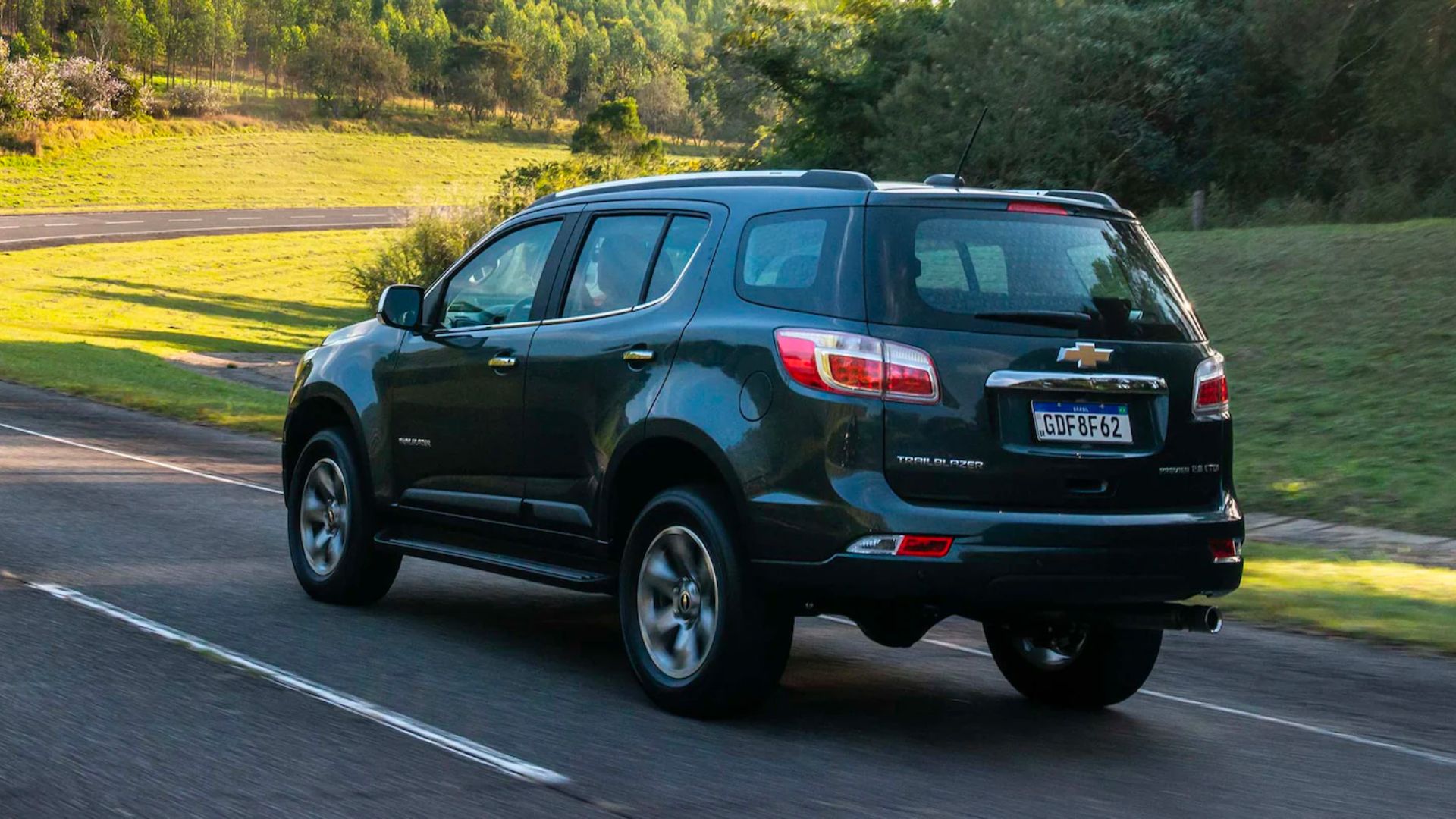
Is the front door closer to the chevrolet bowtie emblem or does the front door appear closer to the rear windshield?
the rear windshield

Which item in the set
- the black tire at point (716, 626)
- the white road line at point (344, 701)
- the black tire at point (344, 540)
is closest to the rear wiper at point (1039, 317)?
the black tire at point (716, 626)

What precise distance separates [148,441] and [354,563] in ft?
32.0

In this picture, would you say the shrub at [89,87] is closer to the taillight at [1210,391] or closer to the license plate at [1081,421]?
the taillight at [1210,391]

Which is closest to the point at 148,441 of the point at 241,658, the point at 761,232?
the point at 241,658

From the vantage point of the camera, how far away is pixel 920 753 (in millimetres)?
5852

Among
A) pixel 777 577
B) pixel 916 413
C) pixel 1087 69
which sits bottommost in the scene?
pixel 777 577

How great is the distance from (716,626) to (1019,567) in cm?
110

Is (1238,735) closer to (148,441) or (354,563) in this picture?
(354,563)

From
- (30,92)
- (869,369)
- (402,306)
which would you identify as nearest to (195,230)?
(30,92)

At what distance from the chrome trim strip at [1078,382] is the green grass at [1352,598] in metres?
3.32

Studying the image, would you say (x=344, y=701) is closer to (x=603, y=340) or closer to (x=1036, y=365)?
(x=603, y=340)

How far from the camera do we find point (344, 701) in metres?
6.29

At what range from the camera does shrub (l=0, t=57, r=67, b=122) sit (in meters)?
77.7

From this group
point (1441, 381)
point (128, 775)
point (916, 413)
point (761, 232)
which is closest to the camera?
point (128, 775)
